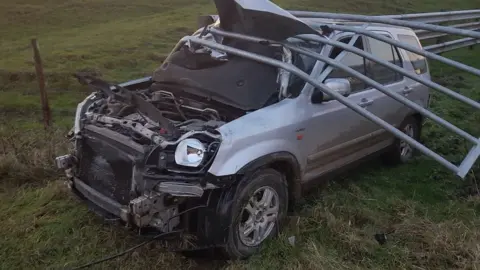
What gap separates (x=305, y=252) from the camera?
432cm

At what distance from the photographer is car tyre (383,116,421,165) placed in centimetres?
654

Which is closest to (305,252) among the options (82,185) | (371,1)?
(82,185)

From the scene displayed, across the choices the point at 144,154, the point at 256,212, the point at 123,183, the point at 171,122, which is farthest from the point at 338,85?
the point at 123,183

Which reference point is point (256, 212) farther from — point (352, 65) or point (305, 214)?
point (352, 65)

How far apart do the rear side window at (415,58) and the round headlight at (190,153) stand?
12.3 feet

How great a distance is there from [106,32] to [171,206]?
11.0m

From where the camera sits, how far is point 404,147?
22.4ft

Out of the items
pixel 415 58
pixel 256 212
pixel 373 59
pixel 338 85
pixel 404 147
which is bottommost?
pixel 404 147

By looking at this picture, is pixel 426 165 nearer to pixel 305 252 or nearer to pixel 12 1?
pixel 305 252

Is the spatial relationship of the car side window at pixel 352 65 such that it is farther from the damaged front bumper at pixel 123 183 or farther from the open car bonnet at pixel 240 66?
the damaged front bumper at pixel 123 183

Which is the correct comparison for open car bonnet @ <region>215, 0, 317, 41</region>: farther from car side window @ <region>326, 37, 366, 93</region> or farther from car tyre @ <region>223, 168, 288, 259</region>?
car tyre @ <region>223, 168, 288, 259</region>

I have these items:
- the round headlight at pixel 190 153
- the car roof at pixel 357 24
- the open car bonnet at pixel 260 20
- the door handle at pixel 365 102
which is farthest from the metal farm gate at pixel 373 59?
the round headlight at pixel 190 153

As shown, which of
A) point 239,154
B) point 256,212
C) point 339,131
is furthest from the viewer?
point 339,131

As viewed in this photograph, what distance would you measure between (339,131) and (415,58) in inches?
86.0
